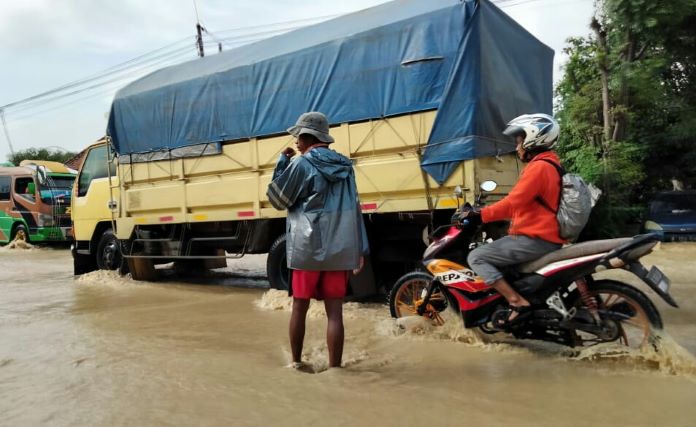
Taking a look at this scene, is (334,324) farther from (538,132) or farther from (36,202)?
(36,202)

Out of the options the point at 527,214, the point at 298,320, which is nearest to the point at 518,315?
the point at 527,214

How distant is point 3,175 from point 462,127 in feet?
51.4

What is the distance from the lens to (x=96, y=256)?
354 inches

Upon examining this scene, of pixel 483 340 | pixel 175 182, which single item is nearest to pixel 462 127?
pixel 483 340

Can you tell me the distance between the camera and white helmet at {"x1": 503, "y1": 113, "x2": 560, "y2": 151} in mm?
3584

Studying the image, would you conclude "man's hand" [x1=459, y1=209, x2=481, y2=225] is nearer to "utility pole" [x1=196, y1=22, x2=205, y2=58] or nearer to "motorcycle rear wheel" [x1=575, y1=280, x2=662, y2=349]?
"motorcycle rear wheel" [x1=575, y1=280, x2=662, y2=349]

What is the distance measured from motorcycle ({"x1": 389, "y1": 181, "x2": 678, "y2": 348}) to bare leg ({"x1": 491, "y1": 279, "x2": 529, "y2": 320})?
0.04 metres

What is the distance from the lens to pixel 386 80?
5.29 metres

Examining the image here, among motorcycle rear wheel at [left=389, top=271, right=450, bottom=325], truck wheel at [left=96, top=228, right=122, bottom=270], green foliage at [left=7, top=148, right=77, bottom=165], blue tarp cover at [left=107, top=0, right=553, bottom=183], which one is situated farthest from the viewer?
green foliage at [left=7, top=148, right=77, bottom=165]

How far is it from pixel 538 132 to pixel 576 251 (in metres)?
0.79

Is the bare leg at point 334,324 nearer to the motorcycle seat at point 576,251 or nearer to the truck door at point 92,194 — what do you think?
the motorcycle seat at point 576,251

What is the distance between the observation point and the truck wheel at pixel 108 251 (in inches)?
339

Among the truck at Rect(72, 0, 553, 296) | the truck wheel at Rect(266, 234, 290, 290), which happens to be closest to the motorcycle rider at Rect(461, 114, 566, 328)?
the truck at Rect(72, 0, 553, 296)

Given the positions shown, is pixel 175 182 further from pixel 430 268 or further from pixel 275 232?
pixel 430 268
